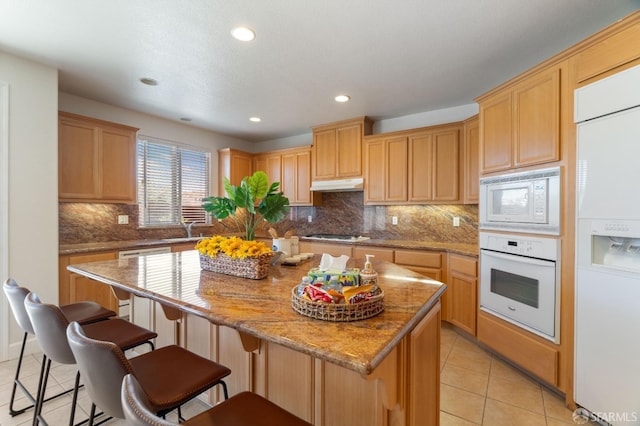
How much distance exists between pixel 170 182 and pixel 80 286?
6.24ft

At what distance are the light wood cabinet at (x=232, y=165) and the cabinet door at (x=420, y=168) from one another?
112 inches

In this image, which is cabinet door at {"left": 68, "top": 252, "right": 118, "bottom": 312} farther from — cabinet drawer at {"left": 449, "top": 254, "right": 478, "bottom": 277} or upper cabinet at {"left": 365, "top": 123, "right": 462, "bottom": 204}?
cabinet drawer at {"left": 449, "top": 254, "right": 478, "bottom": 277}

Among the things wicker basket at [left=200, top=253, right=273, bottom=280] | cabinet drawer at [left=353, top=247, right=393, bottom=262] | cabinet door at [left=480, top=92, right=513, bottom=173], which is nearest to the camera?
wicker basket at [left=200, top=253, right=273, bottom=280]

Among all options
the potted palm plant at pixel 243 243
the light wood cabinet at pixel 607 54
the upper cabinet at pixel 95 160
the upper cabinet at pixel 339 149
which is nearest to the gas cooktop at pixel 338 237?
the upper cabinet at pixel 339 149

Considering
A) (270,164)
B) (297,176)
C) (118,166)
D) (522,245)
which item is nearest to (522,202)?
(522,245)

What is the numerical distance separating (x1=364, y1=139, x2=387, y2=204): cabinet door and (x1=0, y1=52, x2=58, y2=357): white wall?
135 inches

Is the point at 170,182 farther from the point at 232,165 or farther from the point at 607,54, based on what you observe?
the point at 607,54

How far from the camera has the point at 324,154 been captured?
14.4 ft

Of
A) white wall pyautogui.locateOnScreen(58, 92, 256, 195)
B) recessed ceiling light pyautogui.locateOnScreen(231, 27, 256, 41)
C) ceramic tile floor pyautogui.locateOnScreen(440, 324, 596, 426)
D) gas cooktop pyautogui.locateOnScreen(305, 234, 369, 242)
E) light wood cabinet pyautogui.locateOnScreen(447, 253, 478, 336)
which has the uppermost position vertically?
recessed ceiling light pyautogui.locateOnScreen(231, 27, 256, 41)

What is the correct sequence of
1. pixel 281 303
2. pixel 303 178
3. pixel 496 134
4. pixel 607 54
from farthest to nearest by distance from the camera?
1. pixel 303 178
2. pixel 496 134
3. pixel 607 54
4. pixel 281 303

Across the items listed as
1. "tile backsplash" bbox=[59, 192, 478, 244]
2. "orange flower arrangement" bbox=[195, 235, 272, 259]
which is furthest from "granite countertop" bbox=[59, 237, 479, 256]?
"orange flower arrangement" bbox=[195, 235, 272, 259]

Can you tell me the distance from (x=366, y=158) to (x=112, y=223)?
3484mm

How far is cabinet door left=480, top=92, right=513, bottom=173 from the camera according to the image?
2.41 metres

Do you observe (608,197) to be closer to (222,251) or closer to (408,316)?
(408,316)
